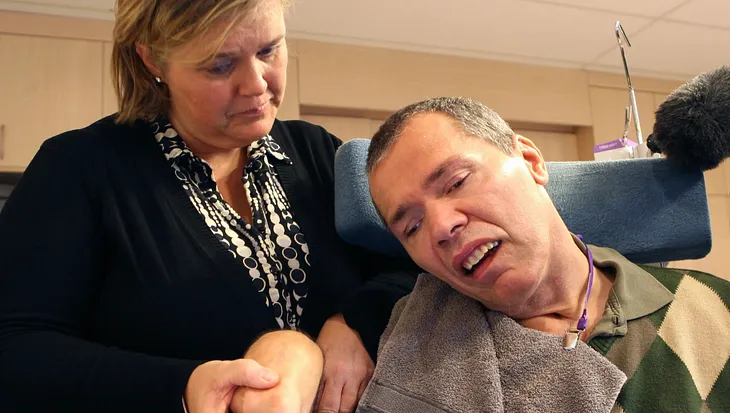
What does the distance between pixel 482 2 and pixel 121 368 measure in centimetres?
268

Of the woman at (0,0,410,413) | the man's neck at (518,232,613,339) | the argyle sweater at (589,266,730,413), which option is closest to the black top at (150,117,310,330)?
the woman at (0,0,410,413)

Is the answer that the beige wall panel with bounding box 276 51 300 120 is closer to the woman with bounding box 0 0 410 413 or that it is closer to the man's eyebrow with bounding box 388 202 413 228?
the woman with bounding box 0 0 410 413

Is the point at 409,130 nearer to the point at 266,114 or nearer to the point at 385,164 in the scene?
the point at 385,164

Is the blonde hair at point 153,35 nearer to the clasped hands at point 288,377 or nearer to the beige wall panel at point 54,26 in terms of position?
the clasped hands at point 288,377

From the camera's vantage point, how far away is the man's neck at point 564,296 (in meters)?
1.00

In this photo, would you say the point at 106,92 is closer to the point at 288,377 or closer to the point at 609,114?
the point at 288,377

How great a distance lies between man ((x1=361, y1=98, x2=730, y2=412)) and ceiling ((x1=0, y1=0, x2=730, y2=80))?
1.99 m

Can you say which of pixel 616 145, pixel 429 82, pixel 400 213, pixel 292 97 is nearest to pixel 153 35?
pixel 400 213

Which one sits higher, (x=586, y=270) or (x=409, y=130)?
(x=409, y=130)

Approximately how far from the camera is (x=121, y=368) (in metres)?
0.85

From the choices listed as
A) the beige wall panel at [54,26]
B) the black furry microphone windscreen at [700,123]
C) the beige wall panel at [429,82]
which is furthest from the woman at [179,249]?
the beige wall panel at [429,82]

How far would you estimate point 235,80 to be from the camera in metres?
1.04

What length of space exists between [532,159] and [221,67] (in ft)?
1.73

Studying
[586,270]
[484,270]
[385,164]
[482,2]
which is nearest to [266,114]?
[385,164]
